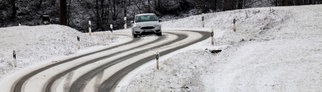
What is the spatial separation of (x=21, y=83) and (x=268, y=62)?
31.8 ft

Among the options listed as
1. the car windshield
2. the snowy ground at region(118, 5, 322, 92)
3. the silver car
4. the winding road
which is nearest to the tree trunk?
the car windshield

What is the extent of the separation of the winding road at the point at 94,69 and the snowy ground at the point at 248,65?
2.31 ft

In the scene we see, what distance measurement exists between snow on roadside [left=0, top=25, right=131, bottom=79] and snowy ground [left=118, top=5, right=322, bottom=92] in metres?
5.45

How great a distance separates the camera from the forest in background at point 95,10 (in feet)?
175

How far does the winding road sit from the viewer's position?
1328 cm

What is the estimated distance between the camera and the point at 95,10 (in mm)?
57000

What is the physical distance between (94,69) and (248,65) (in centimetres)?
619

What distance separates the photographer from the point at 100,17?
56.1 meters

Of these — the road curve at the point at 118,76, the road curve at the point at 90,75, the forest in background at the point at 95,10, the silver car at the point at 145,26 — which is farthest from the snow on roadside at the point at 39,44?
the forest in background at the point at 95,10

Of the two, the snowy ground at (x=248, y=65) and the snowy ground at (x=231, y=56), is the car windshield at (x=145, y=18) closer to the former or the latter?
the snowy ground at (x=231, y=56)

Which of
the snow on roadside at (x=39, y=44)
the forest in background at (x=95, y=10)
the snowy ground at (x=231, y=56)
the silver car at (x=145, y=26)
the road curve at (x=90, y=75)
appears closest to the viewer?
the road curve at (x=90, y=75)

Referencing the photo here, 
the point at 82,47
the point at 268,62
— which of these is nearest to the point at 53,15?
the point at 82,47

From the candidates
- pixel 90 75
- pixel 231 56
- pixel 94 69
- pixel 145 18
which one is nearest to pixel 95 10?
pixel 145 18

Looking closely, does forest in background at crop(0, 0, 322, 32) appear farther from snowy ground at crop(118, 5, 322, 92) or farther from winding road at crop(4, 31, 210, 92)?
winding road at crop(4, 31, 210, 92)
